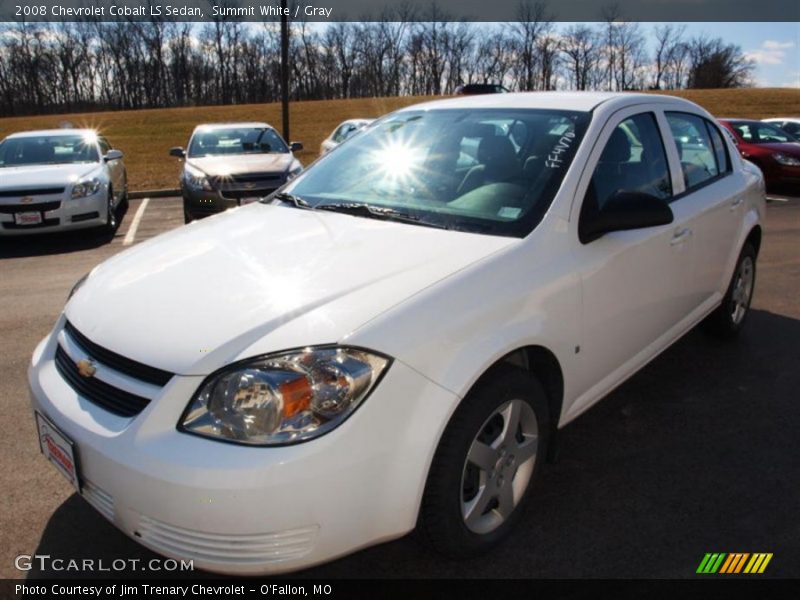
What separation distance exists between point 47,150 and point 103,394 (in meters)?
9.27

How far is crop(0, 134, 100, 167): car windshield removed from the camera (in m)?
9.80

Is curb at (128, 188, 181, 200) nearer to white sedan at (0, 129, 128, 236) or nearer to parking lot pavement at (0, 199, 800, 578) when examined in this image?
white sedan at (0, 129, 128, 236)

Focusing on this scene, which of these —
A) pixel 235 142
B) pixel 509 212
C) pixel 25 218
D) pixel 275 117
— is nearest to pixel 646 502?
pixel 509 212

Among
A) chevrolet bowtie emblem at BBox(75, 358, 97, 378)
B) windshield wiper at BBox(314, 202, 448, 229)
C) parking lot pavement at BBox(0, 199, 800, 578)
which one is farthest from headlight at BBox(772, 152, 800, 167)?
chevrolet bowtie emblem at BBox(75, 358, 97, 378)

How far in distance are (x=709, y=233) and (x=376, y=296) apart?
2512 mm

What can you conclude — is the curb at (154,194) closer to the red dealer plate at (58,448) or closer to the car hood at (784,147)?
the car hood at (784,147)

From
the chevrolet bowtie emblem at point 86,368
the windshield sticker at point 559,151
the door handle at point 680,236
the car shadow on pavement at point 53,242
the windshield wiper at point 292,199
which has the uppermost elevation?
the windshield sticker at point 559,151

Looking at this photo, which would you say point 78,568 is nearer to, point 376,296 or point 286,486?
point 286,486

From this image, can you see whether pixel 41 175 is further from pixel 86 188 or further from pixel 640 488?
pixel 640 488

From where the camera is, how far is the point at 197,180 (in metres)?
9.13

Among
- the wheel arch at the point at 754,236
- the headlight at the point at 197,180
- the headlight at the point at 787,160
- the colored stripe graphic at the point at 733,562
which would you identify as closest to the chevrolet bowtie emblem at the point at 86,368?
the colored stripe graphic at the point at 733,562

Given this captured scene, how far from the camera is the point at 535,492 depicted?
2924 mm

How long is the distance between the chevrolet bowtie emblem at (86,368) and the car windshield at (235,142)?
29.5 ft

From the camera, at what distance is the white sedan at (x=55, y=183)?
27.8ft
